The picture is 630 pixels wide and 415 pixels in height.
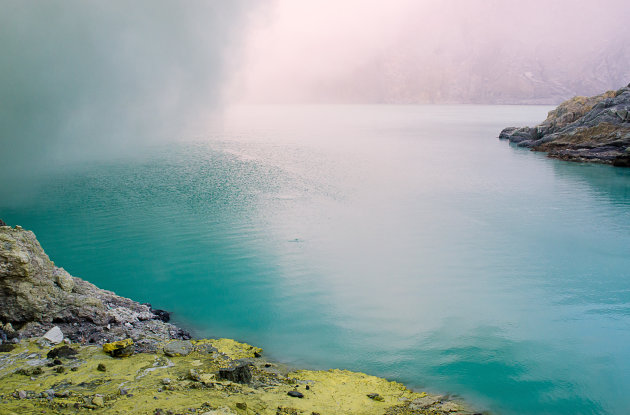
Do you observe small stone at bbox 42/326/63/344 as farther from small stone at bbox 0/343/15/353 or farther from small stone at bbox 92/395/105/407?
small stone at bbox 92/395/105/407

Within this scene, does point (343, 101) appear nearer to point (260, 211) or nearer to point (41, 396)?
point (260, 211)

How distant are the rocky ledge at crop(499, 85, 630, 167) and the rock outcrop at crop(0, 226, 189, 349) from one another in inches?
1075

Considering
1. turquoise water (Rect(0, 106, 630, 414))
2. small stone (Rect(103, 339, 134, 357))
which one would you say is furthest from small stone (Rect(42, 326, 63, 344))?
turquoise water (Rect(0, 106, 630, 414))

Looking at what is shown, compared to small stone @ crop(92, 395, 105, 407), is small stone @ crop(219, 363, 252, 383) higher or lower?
lower

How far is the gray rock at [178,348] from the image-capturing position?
6181 millimetres

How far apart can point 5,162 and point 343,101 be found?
15743 centimetres

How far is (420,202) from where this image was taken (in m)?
17.4

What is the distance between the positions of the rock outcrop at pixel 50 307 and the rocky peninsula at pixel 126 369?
0.01 m

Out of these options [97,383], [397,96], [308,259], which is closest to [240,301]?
[308,259]

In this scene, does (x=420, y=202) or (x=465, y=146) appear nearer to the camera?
(x=420, y=202)

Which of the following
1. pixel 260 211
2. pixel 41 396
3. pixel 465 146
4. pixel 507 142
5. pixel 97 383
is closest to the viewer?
pixel 41 396

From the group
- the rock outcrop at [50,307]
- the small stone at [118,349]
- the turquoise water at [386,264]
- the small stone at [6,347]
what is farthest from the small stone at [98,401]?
the turquoise water at [386,264]

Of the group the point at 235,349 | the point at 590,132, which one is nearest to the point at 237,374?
the point at 235,349

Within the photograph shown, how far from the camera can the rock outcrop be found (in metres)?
6.46
